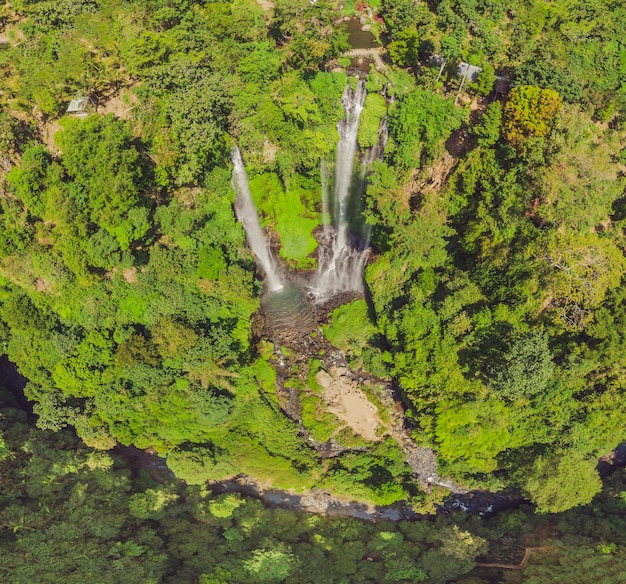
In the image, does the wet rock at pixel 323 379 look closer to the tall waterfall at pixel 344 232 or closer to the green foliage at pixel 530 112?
the tall waterfall at pixel 344 232

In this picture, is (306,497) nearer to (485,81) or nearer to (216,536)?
(216,536)

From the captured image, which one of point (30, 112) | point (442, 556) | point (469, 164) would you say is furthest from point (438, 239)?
point (30, 112)

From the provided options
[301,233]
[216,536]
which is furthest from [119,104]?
[216,536]

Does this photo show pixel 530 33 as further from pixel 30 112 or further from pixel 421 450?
pixel 30 112

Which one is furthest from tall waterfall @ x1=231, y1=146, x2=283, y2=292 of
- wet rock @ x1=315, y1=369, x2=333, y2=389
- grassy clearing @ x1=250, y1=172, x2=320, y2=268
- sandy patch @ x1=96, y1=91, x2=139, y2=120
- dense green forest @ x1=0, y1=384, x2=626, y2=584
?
dense green forest @ x1=0, y1=384, x2=626, y2=584

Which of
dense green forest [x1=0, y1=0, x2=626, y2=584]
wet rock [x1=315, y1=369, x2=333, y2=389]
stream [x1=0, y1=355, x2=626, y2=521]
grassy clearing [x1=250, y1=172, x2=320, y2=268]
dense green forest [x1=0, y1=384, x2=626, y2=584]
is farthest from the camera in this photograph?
stream [x1=0, y1=355, x2=626, y2=521]

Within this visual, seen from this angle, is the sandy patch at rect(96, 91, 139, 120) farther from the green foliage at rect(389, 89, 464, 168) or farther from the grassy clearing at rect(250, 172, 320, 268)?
the green foliage at rect(389, 89, 464, 168)
